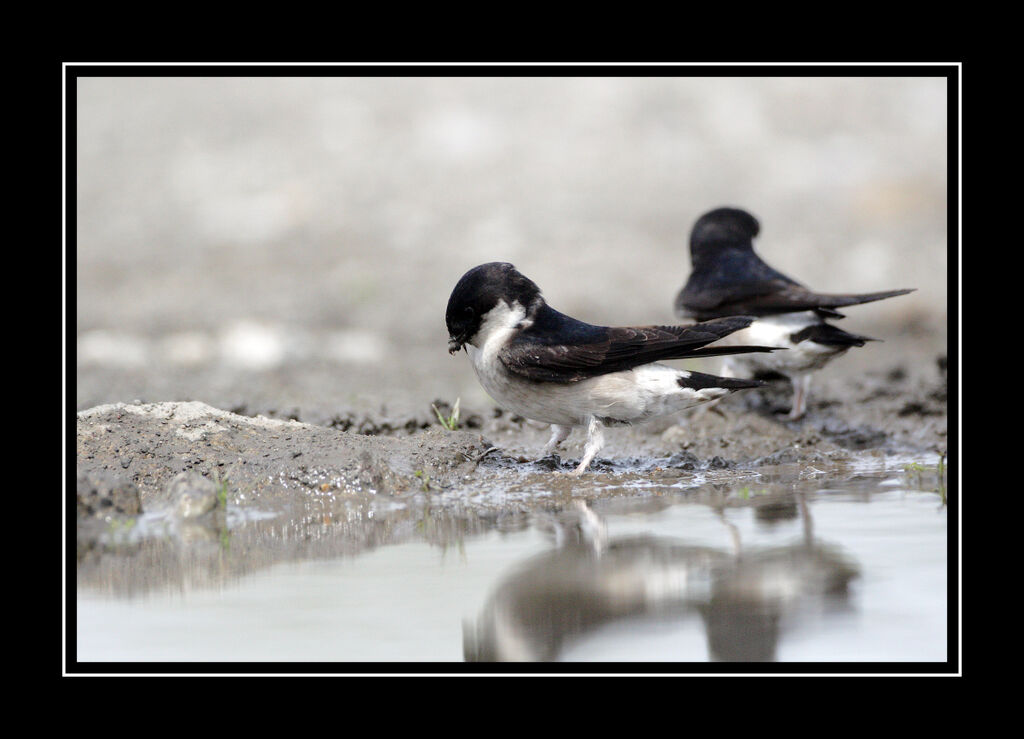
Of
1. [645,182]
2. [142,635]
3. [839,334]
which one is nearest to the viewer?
[142,635]

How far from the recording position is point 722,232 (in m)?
8.36

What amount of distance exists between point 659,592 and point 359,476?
2.28 m

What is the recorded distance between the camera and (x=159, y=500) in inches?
205

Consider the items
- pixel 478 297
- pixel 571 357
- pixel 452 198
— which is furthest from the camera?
pixel 452 198

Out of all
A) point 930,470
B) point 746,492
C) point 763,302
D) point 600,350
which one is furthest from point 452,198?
point 746,492

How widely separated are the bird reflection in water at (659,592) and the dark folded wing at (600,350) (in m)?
1.36

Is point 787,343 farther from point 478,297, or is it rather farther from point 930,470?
point 478,297

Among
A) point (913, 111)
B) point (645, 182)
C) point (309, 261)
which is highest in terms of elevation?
point (913, 111)

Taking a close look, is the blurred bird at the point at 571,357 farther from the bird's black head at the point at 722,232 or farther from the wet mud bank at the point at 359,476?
the bird's black head at the point at 722,232

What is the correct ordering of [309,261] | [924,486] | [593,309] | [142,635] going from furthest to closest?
[309,261] → [593,309] → [924,486] → [142,635]

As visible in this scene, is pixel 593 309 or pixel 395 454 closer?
pixel 395 454

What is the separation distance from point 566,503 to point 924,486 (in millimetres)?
1860
